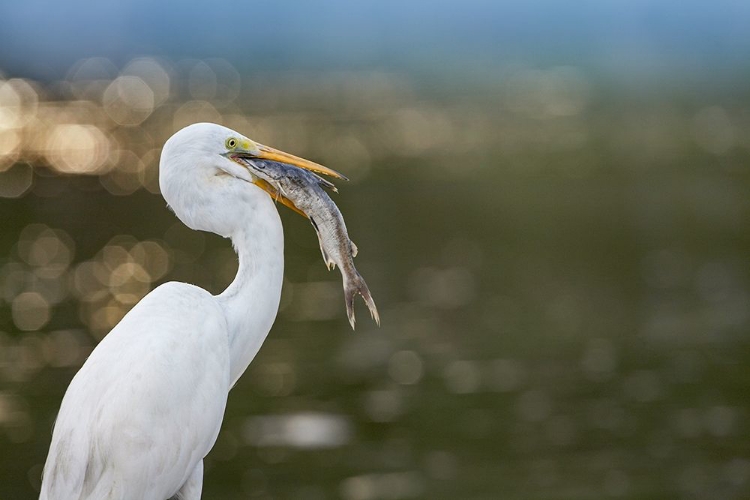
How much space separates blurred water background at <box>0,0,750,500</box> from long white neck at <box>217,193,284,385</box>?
487 cm

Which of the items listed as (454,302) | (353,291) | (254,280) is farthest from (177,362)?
(454,302)

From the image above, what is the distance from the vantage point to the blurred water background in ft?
36.0

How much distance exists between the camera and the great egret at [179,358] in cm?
512

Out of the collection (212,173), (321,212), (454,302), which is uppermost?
(212,173)

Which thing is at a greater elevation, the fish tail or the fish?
the fish

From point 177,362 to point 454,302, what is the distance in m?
11.7

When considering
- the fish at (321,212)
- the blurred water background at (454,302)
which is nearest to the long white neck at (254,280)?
the fish at (321,212)

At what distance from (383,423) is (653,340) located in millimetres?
4015

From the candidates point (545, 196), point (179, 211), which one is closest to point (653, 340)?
point (179, 211)

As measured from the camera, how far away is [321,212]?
5.41 metres

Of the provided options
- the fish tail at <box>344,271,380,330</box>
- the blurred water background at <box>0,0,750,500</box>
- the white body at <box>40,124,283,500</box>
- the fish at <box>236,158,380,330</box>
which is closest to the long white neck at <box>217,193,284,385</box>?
the white body at <box>40,124,283,500</box>

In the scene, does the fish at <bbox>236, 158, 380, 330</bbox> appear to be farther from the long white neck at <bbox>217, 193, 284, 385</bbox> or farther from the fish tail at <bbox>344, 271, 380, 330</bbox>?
the long white neck at <bbox>217, 193, 284, 385</bbox>

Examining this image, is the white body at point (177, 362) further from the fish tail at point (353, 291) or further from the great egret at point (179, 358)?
the fish tail at point (353, 291)

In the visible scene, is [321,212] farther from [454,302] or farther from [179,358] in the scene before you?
[454,302]
